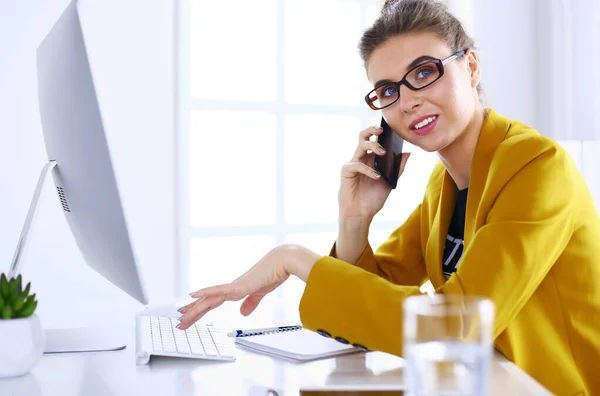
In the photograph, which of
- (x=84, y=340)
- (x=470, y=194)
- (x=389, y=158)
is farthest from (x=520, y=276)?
(x=84, y=340)

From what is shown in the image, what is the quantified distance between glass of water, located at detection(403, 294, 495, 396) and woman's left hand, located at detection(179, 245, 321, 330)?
Answer: 28.1 inches

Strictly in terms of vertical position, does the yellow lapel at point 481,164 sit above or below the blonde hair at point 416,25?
below

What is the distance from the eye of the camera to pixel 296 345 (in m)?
1.23

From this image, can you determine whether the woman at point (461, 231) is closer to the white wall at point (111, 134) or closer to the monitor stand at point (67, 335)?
the monitor stand at point (67, 335)

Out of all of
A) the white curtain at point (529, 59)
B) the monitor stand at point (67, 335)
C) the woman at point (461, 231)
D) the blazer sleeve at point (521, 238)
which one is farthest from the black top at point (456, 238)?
the white curtain at point (529, 59)

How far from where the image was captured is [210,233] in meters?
3.30

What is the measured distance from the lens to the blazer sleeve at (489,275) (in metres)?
1.13

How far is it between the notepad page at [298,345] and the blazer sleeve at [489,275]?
0.13 ft

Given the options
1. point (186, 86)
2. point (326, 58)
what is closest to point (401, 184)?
point (326, 58)

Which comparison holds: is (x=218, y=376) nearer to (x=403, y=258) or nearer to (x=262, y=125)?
(x=403, y=258)

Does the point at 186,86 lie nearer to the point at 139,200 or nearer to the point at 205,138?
the point at 205,138

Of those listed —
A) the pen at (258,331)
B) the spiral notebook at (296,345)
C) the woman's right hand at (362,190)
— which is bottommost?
the spiral notebook at (296,345)

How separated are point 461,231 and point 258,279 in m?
0.48

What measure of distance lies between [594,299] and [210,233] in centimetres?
222
